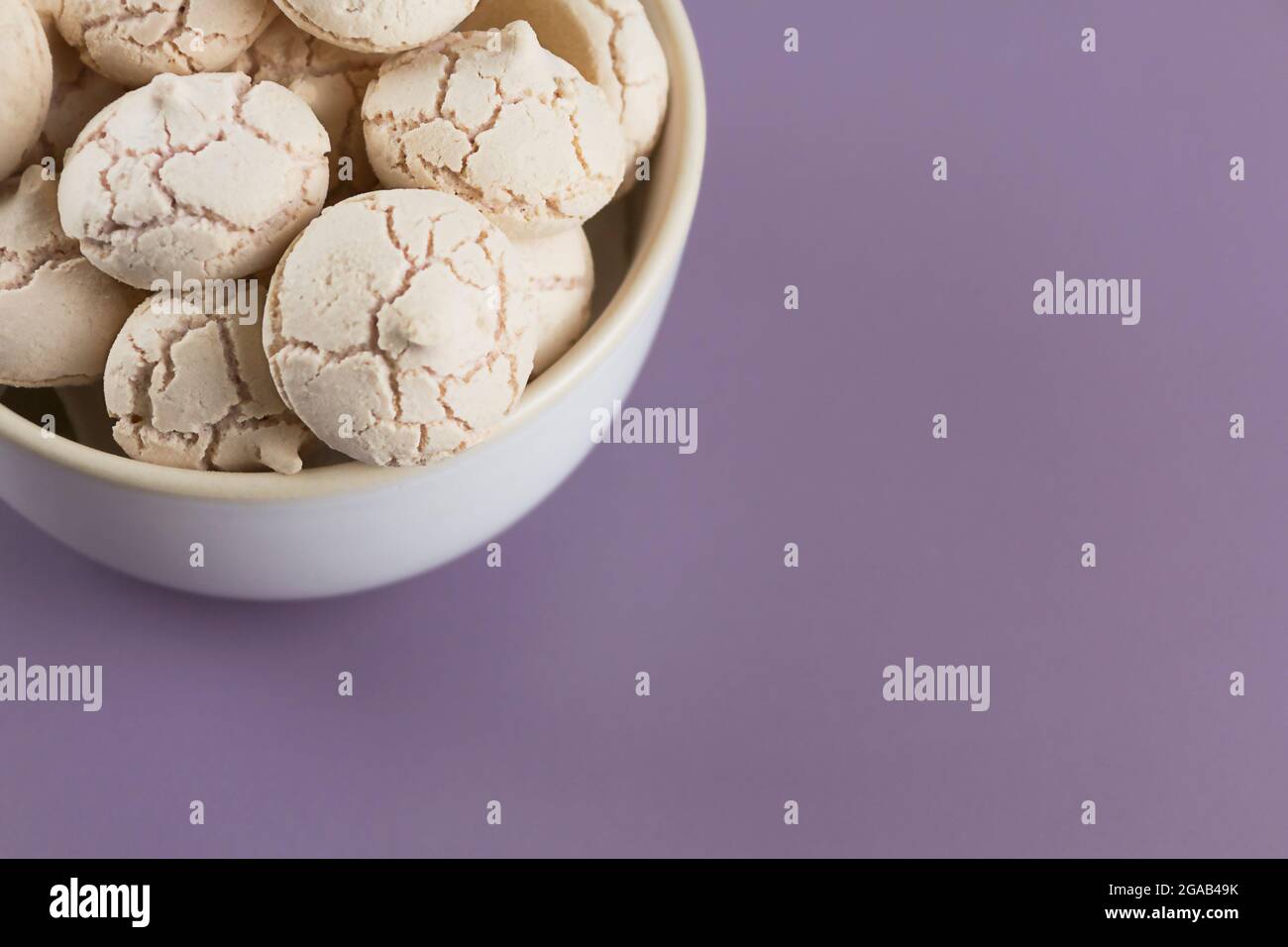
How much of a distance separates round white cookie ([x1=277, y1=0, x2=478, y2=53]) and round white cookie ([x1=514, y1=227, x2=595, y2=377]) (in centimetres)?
11

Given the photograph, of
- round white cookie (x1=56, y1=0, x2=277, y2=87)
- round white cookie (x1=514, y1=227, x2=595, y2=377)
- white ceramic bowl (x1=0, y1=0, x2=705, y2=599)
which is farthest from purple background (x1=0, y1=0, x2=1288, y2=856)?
round white cookie (x1=56, y1=0, x2=277, y2=87)

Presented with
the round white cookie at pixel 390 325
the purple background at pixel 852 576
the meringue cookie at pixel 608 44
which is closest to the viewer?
the round white cookie at pixel 390 325

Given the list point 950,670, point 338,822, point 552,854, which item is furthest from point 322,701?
point 950,670

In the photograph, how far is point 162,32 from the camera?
24.5 inches

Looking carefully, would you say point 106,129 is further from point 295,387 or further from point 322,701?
point 322,701

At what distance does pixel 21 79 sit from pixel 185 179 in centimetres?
11

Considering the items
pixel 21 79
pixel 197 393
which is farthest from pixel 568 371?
pixel 21 79

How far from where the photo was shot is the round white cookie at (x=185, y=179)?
23.4 inches

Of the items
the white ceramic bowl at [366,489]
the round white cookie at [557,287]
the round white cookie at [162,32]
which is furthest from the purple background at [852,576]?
the round white cookie at [162,32]

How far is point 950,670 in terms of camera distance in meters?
0.95

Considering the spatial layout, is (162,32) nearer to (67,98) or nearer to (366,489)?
(67,98)

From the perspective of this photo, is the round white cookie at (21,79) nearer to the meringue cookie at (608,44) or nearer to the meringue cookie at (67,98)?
the meringue cookie at (67,98)

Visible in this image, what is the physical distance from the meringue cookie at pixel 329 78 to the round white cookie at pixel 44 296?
126 mm

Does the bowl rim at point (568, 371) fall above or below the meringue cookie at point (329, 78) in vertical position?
→ below
